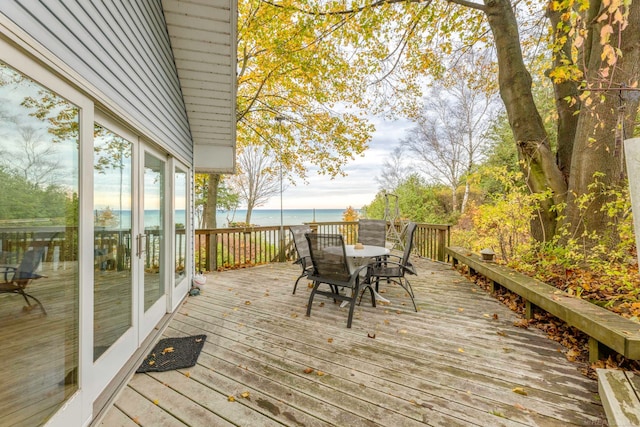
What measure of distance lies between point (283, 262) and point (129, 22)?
5137mm

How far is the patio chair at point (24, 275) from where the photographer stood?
118 centimetres

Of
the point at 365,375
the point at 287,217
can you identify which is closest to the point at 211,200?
the point at 365,375

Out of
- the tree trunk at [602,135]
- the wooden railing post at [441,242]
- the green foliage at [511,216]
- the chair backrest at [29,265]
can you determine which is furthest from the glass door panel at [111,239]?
the wooden railing post at [441,242]

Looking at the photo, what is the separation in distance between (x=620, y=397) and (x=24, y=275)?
325 centimetres

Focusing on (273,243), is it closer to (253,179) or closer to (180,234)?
(180,234)

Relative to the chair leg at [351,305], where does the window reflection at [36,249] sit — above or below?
above

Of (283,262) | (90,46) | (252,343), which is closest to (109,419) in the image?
(252,343)

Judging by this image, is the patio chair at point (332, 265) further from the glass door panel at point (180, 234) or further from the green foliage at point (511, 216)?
the green foliage at point (511, 216)

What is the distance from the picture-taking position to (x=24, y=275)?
1.27 meters

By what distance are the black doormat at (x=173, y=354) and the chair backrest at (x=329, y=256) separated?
1458mm

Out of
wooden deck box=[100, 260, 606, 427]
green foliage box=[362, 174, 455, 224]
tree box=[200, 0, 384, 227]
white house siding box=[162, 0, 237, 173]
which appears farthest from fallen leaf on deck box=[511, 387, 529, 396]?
green foliage box=[362, 174, 455, 224]

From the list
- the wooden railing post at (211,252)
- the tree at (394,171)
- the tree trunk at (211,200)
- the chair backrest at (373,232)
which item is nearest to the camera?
the chair backrest at (373,232)

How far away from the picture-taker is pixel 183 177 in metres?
4.18

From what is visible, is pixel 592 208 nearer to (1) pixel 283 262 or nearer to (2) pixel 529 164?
(2) pixel 529 164
